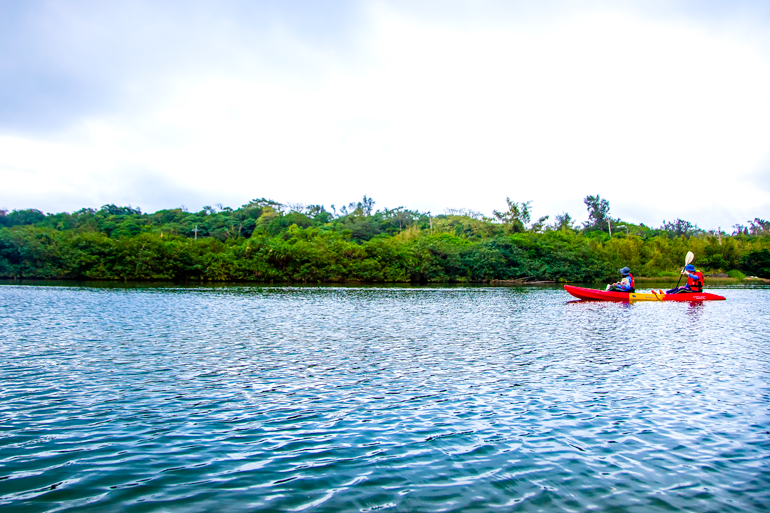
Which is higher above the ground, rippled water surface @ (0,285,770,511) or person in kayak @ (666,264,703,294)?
person in kayak @ (666,264,703,294)

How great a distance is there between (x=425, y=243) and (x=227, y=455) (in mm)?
61711

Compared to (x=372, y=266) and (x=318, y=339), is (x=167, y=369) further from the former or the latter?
(x=372, y=266)

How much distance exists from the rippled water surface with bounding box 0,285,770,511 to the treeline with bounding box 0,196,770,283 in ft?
150

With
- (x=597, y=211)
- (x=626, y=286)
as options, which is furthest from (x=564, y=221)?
(x=626, y=286)

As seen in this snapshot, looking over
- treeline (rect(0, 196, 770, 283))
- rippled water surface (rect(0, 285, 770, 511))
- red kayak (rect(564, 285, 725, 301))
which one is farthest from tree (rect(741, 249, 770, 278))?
rippled water surface (rect(0, 285, 770, 511))

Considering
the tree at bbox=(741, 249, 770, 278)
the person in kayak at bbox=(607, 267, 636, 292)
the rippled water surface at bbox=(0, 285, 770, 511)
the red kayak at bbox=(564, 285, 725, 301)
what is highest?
the tree at bbox=(741, 249, 770, 278)

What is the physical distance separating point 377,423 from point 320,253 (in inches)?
2191

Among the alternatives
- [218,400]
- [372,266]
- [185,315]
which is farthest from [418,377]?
[372,266]

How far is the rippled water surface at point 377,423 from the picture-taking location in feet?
16.1

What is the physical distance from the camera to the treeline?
184 feet

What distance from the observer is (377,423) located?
702cm

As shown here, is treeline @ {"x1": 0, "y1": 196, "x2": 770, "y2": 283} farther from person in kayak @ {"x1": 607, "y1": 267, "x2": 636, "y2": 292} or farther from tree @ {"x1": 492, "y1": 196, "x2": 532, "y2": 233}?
person in kayak @ {"x1": 607, "y1": 267, "x2": 636, "y2": 292}

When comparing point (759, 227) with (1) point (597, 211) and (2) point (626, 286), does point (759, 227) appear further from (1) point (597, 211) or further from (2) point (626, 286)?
(2) point (626, 286)

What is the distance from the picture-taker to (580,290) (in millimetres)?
33031
